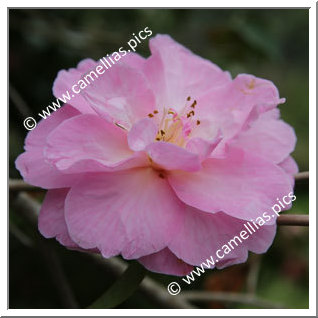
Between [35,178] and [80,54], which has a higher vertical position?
[80,54]

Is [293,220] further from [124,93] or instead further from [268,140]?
[124,93]

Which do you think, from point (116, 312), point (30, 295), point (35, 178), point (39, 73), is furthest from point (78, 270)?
point (39, 73)

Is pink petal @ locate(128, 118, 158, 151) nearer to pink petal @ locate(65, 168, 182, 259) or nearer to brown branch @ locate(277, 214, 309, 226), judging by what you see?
pink petal @ locate(65, 168, 182, 259)

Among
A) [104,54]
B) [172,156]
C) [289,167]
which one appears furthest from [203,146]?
[104,54]

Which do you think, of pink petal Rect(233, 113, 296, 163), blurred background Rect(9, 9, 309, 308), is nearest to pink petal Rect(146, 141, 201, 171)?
pink petal Rect(233, 113, 296, 163)

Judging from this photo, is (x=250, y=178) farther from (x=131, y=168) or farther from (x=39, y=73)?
(x=39, y=73)
